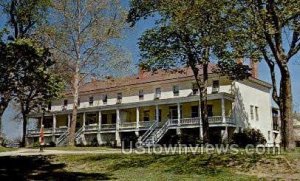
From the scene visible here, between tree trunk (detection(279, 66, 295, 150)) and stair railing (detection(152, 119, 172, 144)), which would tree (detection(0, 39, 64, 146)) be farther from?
stair railing (detection(152, 119, 172, 144))

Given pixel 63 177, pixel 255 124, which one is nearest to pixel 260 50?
pixel 63 177

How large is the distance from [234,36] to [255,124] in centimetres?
2881

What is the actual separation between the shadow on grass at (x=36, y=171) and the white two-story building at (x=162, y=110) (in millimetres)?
19334

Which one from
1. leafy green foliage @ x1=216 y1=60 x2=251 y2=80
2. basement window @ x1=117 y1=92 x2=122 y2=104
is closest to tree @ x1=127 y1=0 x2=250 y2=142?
leafy green foliage @ x1=216 y1=60 x2=251 y2=80

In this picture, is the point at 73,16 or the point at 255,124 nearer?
the point at 73,16

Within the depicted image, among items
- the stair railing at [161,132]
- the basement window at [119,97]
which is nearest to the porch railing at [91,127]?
the basement window at [119,97]

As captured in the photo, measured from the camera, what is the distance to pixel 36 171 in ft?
56.9

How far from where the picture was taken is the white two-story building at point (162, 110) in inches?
1702

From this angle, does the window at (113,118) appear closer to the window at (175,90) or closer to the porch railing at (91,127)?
the porch railing at (91,127)

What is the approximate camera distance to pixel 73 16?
3912 cm

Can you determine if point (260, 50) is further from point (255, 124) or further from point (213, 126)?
point (255, 124)

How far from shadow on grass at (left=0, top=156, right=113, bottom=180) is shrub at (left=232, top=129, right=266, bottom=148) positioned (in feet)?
74.6

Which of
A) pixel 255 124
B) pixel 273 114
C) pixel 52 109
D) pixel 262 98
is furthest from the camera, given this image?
pixel 52 109

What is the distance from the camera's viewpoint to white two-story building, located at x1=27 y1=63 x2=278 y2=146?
43219 mm
